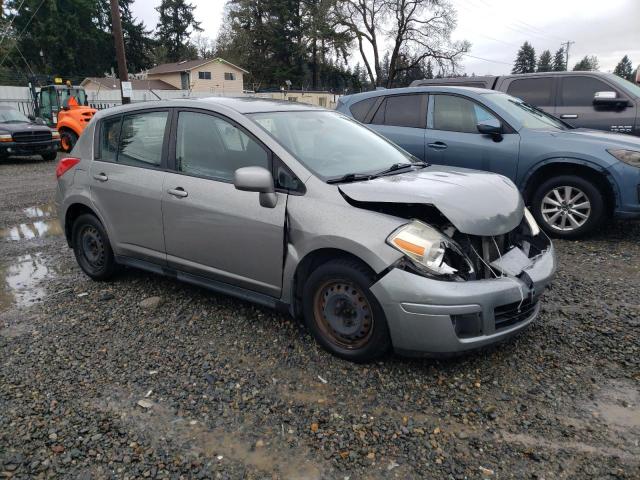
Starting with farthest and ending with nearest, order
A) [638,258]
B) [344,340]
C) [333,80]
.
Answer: [333,80], [638,258], [344,340]

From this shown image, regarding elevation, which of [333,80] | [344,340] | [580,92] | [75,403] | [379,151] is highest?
[333,80]

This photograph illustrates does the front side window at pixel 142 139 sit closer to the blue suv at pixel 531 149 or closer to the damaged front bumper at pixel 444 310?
the damaged front bumper at pixel 444 310

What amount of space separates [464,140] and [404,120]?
0.96 m

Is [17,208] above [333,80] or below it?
below

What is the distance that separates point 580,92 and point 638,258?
3861mm

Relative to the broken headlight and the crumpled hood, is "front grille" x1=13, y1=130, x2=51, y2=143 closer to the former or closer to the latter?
the crumpled hood

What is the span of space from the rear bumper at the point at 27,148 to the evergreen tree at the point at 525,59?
8317 cm

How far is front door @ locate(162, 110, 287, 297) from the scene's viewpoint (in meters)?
3.41

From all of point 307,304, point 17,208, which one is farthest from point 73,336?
point 17,208

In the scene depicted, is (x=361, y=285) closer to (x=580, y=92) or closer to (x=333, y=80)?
(x=580, y=92)

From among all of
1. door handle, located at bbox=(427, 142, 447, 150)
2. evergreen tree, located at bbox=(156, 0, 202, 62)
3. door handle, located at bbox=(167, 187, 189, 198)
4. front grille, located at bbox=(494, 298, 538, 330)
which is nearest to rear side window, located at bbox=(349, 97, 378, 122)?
door handle, located at bbox=(427, 142, 447, 150)

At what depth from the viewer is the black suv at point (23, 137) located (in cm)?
1468

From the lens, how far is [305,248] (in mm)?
3203

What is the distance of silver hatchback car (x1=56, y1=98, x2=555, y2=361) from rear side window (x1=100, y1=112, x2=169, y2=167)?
2cm
